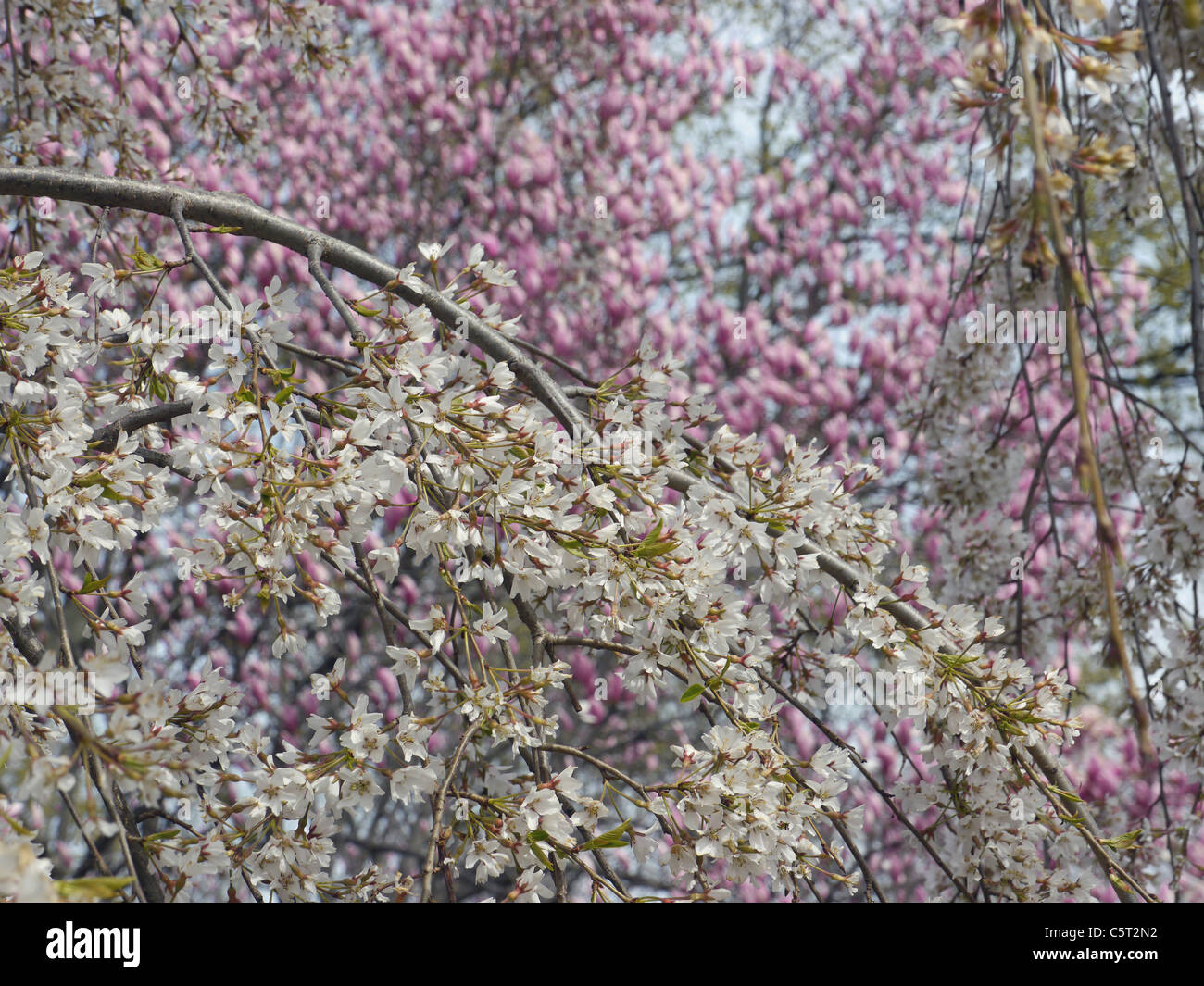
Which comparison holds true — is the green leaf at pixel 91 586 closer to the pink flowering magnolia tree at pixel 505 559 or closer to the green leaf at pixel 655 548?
the pink flowering magnolia tree at pixel 505 559

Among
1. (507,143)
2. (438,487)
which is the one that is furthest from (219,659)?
(438,487)

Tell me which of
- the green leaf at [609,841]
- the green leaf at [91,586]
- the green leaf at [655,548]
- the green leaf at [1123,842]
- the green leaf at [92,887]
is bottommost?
the green leaf at [1123,842]

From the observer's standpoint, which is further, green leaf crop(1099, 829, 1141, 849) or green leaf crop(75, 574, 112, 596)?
green leaf crop(1099, 829, 1141, 849)

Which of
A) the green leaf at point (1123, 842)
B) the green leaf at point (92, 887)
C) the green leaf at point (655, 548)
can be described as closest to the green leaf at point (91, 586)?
the green leaf at point (92, 887)

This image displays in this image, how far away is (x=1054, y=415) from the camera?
5.57 meters

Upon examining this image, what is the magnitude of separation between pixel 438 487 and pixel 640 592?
12.7 inches

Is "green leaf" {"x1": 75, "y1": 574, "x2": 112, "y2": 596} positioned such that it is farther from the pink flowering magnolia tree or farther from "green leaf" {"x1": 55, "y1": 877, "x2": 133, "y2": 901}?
"green leaf" {"x1": 55, "y1": 877, "x2": 133, "y2": 901}

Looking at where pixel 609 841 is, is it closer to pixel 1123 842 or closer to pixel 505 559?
pixel 505 559

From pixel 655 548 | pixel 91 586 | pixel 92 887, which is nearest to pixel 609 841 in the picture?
pixel 655 548

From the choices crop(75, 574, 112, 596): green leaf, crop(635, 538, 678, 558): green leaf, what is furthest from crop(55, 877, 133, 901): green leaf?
crop(635, 538, 678, 558): green leaf

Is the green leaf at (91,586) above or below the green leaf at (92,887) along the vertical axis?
above

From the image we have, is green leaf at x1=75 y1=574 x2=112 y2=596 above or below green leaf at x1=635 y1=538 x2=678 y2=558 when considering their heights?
above

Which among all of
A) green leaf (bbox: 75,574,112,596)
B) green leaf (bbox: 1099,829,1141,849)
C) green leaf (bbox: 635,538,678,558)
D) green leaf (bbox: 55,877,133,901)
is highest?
green leaf (bbox: 75,574,112,596)

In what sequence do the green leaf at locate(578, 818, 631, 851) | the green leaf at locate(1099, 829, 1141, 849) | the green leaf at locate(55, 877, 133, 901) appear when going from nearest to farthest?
the green leaf at locate(55, 877, 133, 901), the green leaf at locate(578, 818, 631, 851), the green leaf at locate(1099, 829, 1141, 849)
